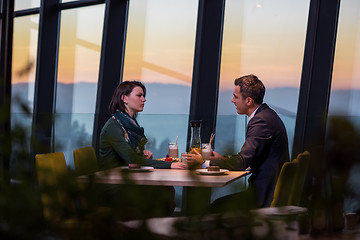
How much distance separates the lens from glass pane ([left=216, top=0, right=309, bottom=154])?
15.9ft

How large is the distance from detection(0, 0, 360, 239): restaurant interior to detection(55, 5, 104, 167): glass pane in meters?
0.02

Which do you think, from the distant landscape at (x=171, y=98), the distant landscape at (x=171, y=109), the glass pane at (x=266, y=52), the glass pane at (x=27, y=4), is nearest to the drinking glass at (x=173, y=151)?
the distant landscape at (x=171, y=109)

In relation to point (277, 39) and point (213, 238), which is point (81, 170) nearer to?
point (213, 238)

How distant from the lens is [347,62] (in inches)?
179

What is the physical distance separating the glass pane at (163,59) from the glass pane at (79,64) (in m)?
0.57

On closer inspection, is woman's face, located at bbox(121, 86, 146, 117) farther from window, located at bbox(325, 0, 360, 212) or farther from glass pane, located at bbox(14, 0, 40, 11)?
glass pane, located at bbox(14, 0, 40, 11)

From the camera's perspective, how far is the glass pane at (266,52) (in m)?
4.86

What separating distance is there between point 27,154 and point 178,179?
219 cm

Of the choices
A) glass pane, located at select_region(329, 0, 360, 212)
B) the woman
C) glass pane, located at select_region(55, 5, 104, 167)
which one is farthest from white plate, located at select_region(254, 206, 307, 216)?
glass pane, located at select_region(55, 5, 104, 167)

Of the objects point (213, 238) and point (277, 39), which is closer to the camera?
point (213, 238)

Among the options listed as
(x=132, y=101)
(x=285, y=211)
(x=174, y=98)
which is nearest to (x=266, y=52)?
(x=174, y=98)

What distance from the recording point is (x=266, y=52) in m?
5.06

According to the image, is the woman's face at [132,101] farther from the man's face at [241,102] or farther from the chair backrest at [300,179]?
the chair backrest at [300,179]

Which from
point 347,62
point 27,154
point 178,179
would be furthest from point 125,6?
point 27,154
